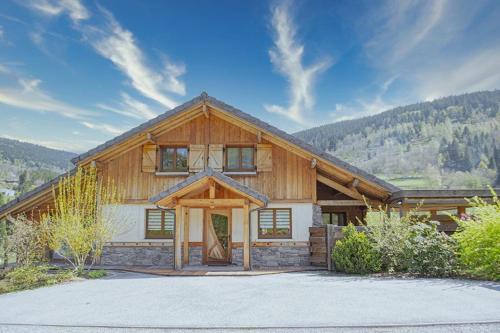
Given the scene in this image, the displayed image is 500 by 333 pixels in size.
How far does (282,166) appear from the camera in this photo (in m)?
14.9

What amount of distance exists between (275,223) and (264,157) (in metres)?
2.59

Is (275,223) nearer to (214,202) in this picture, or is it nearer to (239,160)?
(239,160)

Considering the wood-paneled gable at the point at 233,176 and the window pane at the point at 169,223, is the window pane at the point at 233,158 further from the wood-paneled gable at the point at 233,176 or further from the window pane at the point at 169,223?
the window pane at the point at 169,223

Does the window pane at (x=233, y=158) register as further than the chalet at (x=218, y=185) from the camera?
Yes

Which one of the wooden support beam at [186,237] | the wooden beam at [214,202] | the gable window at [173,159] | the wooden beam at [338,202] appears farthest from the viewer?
the gable window at [173,159]

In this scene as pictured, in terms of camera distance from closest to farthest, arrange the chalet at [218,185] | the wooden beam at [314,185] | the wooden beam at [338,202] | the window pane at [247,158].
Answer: the chalet at [218,185]
the wooden beam at [314,185]
the wooden beam at [338,202]
the window pane at [247,158]

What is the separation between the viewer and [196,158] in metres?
15.2

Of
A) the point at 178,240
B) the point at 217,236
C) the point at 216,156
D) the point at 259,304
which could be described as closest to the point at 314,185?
the point at 216,156


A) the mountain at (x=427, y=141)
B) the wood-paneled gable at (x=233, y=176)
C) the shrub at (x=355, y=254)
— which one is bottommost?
the shrub at (x=355, y=254)

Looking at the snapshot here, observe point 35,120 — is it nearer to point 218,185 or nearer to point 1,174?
point 218,185

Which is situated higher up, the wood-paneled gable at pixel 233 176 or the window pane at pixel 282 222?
the wood-paneled gable at pixel 233 176

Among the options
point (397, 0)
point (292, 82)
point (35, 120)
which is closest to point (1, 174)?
point (35, 120)

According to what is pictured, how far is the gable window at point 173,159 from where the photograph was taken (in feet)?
50.3

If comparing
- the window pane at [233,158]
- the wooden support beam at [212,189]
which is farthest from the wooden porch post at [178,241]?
the window pane at [233,158]
